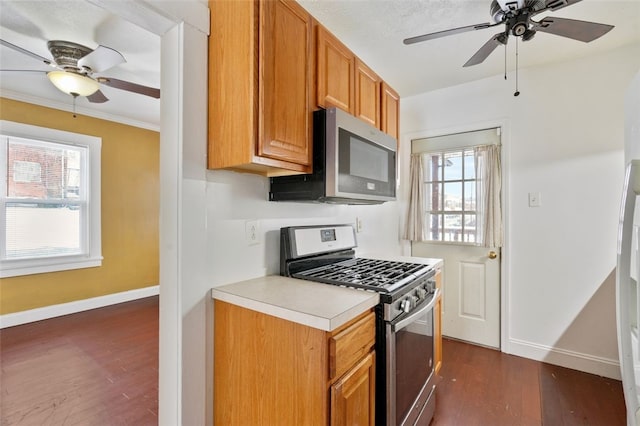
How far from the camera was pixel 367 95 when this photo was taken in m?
2.02

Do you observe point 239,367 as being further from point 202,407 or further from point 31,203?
point 31,203

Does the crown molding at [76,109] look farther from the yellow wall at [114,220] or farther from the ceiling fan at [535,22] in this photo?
the ceiling fan at [535,22]

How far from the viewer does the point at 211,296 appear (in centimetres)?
140

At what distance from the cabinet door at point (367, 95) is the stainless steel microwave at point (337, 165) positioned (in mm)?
202

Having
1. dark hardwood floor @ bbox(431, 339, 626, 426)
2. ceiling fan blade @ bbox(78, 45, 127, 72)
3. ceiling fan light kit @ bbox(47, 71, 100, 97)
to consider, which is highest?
ceiling fan blade @ bbox(78, 45, 127, 72)

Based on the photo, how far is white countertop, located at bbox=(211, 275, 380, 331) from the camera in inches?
42.2

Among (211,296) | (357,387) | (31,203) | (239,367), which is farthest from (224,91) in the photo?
(31,203)

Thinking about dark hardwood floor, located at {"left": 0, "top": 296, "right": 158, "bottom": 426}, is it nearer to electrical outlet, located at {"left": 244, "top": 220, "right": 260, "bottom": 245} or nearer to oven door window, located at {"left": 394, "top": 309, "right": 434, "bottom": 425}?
electrical outlet, located at {"left": 244, "top": 220, "right": 260, "bottom": 245}

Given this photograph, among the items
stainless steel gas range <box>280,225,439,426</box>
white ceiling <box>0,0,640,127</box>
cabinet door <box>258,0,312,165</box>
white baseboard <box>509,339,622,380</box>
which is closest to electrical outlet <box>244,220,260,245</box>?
stainless steel gas range <box>280,225,439,426</box>

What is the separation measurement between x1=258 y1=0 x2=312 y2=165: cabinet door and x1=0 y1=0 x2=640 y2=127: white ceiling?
545 millimetres

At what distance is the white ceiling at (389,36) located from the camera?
1.83 meters

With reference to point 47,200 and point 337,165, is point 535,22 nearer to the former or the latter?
point 337,165

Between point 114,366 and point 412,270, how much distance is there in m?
2.42

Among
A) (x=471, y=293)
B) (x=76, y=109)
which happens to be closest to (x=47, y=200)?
(x=76, y=109)
